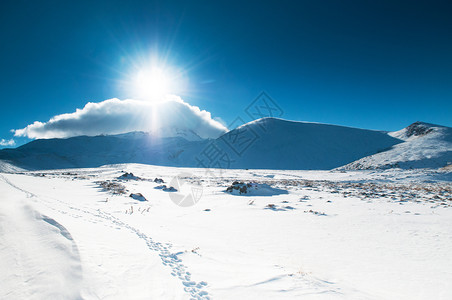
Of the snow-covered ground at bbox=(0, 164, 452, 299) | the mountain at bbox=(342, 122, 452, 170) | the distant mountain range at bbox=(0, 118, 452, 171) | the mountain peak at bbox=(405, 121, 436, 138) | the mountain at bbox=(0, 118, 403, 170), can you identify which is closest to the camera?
the snow-covered ground at bbox=(0, 164, 452, 299)

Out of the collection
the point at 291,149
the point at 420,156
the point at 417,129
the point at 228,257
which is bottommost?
the point at 228,257

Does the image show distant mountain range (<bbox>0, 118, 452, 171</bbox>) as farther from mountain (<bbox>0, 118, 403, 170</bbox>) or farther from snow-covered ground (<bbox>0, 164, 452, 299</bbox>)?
snow-covered ground (<bbox>0, 164, 452, 299</bbox>)

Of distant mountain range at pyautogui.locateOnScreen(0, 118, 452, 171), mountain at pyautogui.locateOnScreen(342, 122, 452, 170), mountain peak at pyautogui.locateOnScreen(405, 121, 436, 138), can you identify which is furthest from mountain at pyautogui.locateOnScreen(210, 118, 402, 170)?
mountain at pyautogui.locateOnScreen(342, 122, 452, 170)

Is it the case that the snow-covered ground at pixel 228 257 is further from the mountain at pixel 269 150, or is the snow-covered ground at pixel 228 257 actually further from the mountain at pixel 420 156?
the mountain at pixel 269 150

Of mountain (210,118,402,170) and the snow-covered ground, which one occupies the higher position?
mountain (210,118,402,170)

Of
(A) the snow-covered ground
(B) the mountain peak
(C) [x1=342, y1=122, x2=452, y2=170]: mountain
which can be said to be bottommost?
(A) the snow-covered ground

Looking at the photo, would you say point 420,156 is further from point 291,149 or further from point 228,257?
point 228,257

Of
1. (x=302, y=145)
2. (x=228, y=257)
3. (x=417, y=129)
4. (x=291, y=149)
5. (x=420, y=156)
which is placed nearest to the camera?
(x=228, y=257)

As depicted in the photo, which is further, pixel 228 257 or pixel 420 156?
pixel 420 156

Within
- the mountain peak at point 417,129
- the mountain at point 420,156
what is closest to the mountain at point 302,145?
the mountain peak at point 417,129

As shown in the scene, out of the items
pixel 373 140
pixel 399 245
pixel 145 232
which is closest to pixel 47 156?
pixel 145 232

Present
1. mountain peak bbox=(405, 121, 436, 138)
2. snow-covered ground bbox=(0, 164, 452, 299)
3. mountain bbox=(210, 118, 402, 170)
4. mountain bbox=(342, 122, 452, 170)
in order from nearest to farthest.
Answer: snow-covered ground bbox=(0, 164, 452, 299), mountain bbox=(342, 122, 452, 170), mountain peak bbox=(405, 121, 436, 138), mountain bbox=(210, 118, 402, 170)

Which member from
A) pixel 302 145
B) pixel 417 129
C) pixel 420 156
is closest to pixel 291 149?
pixel 302 145

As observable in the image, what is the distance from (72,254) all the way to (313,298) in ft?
15.8
